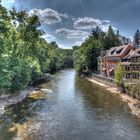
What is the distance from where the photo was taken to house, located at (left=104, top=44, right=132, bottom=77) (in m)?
76.6

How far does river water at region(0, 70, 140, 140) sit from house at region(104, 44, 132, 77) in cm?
2722

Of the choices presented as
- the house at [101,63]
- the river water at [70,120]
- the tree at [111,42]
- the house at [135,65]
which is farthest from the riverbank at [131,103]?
the tree at [111,42]

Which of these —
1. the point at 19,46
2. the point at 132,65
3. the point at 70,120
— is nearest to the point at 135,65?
the point at 132,65

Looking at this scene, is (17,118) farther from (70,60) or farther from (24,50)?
(70,60)

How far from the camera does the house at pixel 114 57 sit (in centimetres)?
7661

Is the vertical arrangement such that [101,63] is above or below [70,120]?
above

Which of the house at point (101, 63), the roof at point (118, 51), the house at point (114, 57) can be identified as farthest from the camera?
the house at point (101, 63)

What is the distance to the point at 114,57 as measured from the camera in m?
81.1

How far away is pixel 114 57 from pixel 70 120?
4752 centimetres

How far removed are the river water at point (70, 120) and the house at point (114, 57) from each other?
27217 millimetres

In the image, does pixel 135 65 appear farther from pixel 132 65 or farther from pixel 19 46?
pixel 19 46

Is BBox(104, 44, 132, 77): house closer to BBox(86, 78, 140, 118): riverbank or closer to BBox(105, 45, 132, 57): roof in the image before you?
BBox(105, 45, 132, 57): roof

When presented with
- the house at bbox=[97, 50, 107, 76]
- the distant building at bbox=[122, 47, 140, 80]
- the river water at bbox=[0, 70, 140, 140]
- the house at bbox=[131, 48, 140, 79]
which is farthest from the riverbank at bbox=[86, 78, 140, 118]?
the house at bbox=[97, 50, 107, 76]

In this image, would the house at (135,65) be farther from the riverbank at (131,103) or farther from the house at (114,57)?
the house at (114,57)
